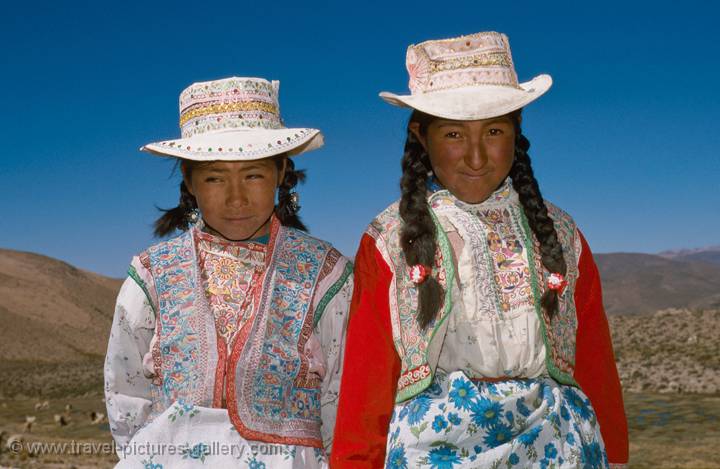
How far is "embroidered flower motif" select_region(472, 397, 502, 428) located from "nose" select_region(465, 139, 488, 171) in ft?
2.48

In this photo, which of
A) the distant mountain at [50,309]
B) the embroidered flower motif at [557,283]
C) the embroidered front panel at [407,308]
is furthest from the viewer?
the distant mountain at [50,309]

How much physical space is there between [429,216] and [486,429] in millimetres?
736

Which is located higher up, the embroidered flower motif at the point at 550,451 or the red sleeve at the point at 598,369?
the red sleeve at the point at 598,369

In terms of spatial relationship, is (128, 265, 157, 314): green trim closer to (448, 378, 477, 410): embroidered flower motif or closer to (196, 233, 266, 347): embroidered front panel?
(196, 233, 266, 347): embroidered front panel

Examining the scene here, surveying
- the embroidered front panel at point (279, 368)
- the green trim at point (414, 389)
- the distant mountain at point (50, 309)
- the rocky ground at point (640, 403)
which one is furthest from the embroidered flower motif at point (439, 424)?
the distant mountain at point (50, 309)

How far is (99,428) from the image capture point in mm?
14922

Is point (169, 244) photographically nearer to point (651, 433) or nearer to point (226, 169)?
point (226, 169)

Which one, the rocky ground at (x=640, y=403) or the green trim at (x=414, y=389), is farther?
the rocky ground at (x=640, y=403)

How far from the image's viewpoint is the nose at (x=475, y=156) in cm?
270

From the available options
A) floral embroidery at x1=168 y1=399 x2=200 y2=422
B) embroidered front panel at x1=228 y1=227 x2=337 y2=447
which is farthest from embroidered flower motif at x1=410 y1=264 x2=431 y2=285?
floral embroidery at x1=168 y1=399 x2=200 y2=422

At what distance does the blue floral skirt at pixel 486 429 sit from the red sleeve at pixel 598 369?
31 centimetres

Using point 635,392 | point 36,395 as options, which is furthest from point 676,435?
point 36,395

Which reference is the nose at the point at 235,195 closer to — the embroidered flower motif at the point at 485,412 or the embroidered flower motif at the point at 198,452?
the embroidered flower motif at the point at 198,452

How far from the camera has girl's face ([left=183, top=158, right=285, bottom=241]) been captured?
286 cm
